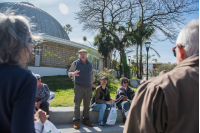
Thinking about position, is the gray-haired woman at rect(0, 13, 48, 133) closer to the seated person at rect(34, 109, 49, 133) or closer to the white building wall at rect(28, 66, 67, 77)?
the seated person at rect(34, 109, 49, 133)

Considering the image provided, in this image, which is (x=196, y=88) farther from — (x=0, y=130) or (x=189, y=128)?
(x=0, y=130)

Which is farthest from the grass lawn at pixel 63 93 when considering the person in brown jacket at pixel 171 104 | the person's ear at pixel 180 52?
the person's ear at pixel 180 52

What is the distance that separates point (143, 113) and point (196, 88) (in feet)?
1.29

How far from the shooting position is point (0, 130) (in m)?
0.98

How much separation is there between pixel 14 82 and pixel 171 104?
1.06 meters

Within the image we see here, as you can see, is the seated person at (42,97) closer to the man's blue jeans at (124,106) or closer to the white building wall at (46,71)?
the man's blue jeans at (124,106)

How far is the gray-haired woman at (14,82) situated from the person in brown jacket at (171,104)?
757 mm

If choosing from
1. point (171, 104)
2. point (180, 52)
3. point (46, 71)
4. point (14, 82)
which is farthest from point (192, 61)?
point (46, 71)

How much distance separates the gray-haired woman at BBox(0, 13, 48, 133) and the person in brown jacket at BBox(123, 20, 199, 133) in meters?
0.76

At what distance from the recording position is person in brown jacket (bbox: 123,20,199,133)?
3.09 feet

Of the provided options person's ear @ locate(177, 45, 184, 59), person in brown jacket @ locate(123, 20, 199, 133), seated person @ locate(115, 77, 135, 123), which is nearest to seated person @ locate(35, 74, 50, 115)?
seated person @ locate(115, 77, 135, 123)

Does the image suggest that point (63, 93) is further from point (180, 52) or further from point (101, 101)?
point (180, 52)

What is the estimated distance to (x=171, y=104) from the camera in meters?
0.94

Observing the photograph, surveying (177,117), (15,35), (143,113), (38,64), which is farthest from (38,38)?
(38,64)
